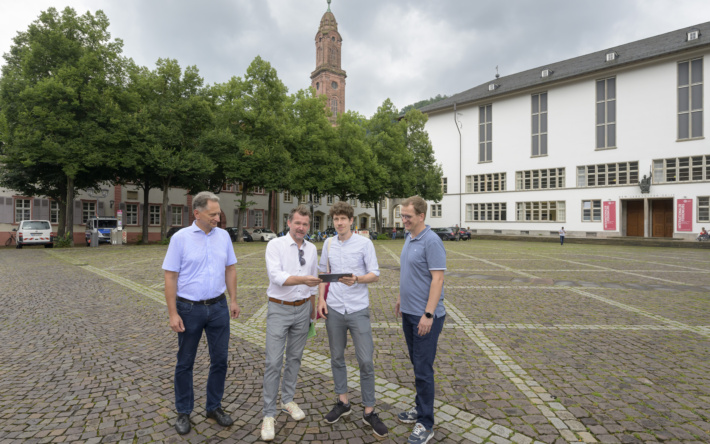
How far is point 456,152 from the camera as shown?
5172 centimetres

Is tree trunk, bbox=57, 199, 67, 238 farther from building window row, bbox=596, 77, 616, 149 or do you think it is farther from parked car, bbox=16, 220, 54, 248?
building window row, bbox=596, 77, 616, 149

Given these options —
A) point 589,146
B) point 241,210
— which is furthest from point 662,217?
point 241,210

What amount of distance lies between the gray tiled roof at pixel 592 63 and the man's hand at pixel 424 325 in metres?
44.7

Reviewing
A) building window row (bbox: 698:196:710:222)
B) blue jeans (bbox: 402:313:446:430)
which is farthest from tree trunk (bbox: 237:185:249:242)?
building window row (bbox: 698:196:710:222)

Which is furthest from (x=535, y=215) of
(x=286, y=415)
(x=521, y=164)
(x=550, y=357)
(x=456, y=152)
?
(x=286, y=415)

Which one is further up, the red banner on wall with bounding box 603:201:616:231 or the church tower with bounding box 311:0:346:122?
the church tower with bounding box 311:0:346:122

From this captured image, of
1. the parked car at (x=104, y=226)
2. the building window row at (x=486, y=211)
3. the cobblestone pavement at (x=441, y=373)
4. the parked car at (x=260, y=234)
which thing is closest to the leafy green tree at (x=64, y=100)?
the parked car at (x=104, y=226)

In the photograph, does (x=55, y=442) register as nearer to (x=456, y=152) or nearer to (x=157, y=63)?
(x=157, y=63)

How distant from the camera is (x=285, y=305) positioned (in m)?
3.36

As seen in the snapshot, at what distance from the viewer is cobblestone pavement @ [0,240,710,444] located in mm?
3367

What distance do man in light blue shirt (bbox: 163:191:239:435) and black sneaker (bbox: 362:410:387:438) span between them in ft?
3.94

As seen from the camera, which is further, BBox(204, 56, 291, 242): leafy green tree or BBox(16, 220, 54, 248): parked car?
BBox(204, 56, 291, 242): leafy green tree

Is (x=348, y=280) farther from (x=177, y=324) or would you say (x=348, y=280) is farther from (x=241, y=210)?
(x=241, y=210)

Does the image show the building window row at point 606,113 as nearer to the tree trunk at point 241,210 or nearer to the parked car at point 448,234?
the parked car at point 448,234
